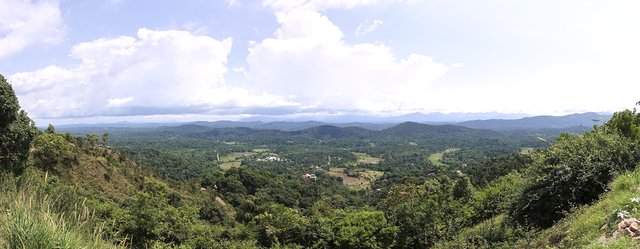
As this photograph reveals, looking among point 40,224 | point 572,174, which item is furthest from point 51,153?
point 572,174

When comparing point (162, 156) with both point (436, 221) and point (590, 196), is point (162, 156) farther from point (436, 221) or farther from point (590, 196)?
point (590, 196)

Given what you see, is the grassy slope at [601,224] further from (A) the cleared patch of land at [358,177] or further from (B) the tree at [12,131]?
(A) the cleared patch of land at [358,177]

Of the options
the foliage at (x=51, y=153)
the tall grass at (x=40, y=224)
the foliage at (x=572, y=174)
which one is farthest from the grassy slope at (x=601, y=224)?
the foliage at (x=51, y=153)

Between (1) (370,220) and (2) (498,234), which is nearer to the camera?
(2) (498,234)

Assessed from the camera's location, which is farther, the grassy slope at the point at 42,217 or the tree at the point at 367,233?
the tree at the point at 367,233

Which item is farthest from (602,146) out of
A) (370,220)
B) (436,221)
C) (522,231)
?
(370,220)

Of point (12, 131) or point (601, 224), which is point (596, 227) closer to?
point (601, 224)
